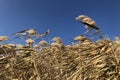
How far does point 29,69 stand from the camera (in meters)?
3.98

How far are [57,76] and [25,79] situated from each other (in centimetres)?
44

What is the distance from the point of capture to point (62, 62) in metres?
4.46

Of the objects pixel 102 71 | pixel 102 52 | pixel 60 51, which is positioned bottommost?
pixel 102 71

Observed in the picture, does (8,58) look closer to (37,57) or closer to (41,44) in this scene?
(37,57)

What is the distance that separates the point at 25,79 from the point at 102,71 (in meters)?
0.99

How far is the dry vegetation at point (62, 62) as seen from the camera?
11.2 ft

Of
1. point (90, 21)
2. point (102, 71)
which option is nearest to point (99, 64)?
point (102, 71)

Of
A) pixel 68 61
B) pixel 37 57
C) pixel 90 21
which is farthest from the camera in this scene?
pixel 68 61

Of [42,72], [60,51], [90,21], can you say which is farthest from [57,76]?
[60,51]

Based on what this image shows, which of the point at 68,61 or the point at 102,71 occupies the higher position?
the point at 68,61

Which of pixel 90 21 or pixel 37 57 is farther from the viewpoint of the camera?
pixel 37 57

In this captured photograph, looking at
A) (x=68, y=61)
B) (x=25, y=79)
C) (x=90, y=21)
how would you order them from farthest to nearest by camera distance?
1. (x=68, y=61)
2. (x=25, y=79)
3. (x=90, y=21)

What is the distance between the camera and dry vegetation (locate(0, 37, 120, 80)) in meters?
3.40

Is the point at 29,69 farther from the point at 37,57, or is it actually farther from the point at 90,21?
the point at 90,21
